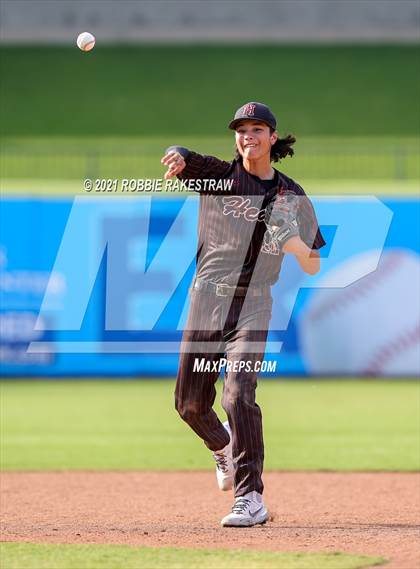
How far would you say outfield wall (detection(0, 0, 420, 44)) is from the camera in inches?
1064

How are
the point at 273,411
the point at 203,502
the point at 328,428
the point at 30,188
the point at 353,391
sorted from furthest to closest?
the point at 30,188
the point at 353,391
the point at 273,411
the point at 328,428
the point at 203,502

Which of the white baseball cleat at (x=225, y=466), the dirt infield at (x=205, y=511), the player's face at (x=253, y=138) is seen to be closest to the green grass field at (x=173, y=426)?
the dirt infield at (x=205, y=511)

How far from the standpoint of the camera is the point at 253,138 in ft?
21.9

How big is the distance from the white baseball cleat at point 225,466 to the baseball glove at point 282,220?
1.34 m

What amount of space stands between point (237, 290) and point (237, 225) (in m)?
0.38

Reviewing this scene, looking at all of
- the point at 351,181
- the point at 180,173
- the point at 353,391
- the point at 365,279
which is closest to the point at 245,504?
the point at 180,173

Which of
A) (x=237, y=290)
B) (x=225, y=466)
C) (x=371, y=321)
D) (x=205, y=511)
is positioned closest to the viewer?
(x=237, y=290)

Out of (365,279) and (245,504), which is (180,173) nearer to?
(245,504)

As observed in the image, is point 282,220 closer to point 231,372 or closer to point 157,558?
point 231,372

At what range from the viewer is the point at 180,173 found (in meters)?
6.74

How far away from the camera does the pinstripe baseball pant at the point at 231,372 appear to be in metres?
6.60

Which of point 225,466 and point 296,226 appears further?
point 225,466

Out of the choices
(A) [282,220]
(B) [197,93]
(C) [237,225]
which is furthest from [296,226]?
(B) [197,93]

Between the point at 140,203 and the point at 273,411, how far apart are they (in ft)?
12.1
